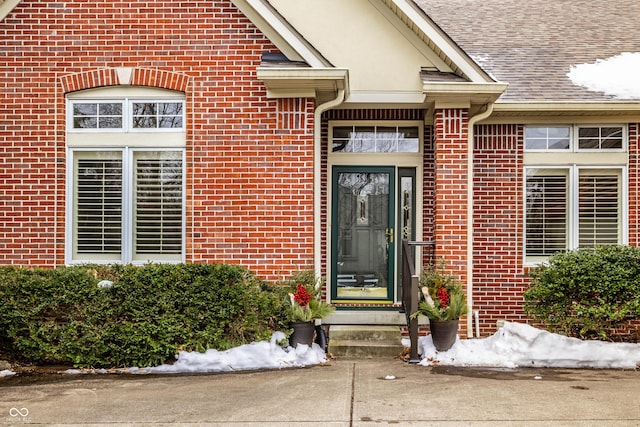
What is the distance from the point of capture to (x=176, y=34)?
8.85 meters

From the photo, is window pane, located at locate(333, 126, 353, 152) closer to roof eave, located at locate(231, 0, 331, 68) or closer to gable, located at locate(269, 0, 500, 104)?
gable, located at locate(269, 0, 500, 104)

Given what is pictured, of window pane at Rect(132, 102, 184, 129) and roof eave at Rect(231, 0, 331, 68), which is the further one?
window pane at Rect(132, 102, 184, 129)

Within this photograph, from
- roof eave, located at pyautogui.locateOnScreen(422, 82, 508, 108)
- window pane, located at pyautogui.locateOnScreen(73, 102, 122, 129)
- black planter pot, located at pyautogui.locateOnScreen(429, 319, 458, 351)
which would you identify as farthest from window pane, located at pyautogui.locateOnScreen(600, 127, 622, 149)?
window pane, located at pyautogui.locateOnScreen(73, 102, 122, 129)

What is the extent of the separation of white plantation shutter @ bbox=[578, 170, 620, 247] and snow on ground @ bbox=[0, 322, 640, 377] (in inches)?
91.5

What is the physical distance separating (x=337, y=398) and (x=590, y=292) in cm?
398

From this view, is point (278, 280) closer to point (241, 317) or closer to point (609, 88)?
point (241, 317)

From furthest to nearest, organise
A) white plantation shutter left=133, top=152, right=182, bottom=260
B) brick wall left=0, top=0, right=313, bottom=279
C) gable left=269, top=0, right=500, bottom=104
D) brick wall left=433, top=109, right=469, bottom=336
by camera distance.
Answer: gable left=269, top=0, right=500, bottom=104 → brick wall left=433, top=109, right=469, bottom=336 → white plantation shutter left=133, top=152, right=182, bottom=260 → brick wall left=0, top=0, right=313, bottom=279

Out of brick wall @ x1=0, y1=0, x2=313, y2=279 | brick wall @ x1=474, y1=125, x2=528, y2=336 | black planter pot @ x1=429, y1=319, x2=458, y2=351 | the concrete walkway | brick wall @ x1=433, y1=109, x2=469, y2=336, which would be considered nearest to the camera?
the concrete walkway

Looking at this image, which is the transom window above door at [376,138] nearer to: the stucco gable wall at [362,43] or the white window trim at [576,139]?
the stucco gable wall at [362,43]

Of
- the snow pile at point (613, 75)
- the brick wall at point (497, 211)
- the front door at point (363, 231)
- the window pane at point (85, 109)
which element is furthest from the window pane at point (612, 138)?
the window pane at point (85, 109)

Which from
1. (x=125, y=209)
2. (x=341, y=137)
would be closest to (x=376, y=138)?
(x=341, y=137)

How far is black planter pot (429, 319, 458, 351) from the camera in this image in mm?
8321

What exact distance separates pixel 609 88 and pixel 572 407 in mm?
5953

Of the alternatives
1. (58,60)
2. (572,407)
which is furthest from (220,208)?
(572,407)
